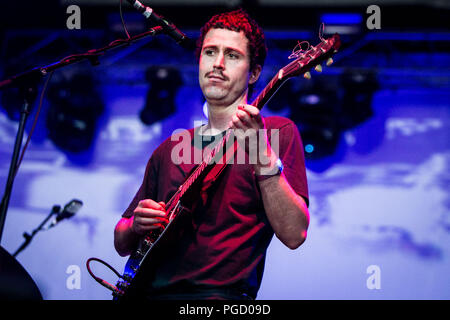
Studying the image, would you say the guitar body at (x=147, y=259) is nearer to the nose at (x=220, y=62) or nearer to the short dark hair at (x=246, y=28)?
the nose at (x=220, y=62)

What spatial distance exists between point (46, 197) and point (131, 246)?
4199mm

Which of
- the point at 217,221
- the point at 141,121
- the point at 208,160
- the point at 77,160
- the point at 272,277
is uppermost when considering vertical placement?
the point at 141,121

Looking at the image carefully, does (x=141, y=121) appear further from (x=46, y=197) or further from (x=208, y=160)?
(x=208, y=160)

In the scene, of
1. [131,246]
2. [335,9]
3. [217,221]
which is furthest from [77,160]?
[217,221]

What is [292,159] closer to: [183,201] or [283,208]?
[283,208]

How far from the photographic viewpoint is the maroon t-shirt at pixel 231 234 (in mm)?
1985

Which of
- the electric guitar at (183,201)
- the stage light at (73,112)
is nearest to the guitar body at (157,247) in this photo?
the electric guitar at (183,201)

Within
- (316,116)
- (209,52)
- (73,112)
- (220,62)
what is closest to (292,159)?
(220,62)

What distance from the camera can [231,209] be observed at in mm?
2082

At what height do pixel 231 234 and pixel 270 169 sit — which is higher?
pixel 270 169

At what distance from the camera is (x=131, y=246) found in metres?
2.34

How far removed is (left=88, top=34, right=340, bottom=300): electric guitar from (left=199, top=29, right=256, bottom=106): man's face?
308 millimetres

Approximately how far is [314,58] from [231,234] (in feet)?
2.71

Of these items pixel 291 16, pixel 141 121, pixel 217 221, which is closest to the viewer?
pixel 217 221
